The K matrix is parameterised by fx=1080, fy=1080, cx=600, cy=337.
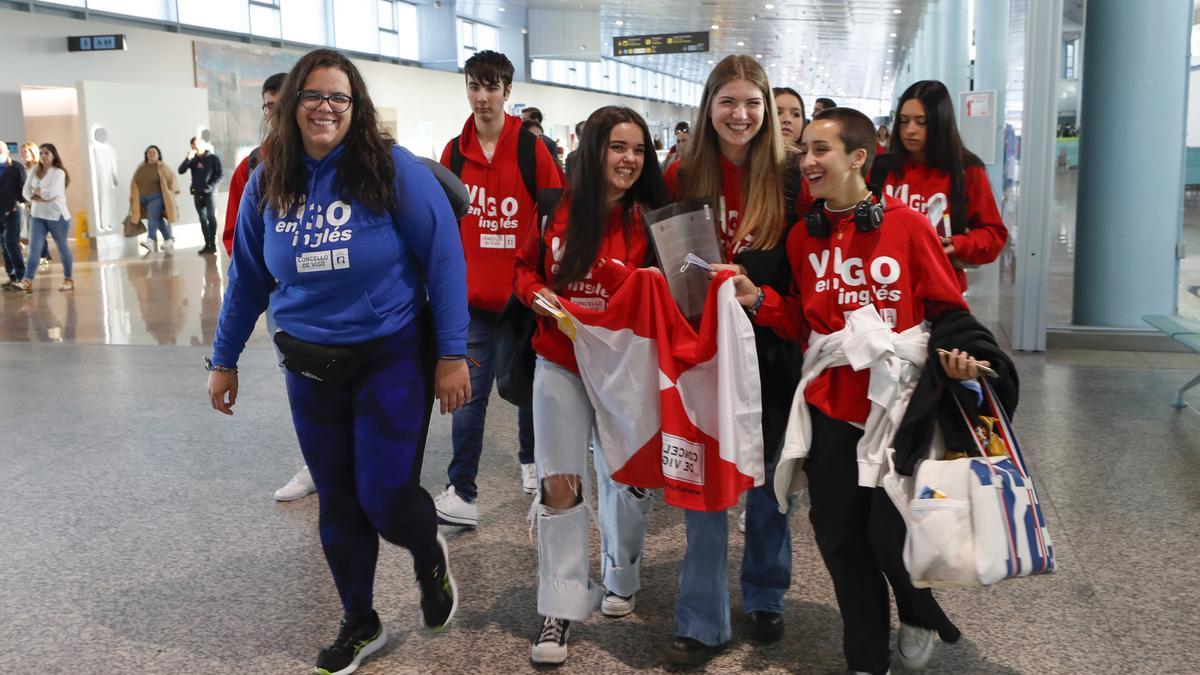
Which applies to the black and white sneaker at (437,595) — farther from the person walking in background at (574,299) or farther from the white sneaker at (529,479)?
the white sneaker at (529,479)

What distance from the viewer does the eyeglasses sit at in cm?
271

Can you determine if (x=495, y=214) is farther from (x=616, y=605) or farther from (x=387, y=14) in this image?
(x=387, y=14)

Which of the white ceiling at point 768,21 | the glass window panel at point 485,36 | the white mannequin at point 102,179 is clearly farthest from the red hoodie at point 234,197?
the glass window panel at point 485,36

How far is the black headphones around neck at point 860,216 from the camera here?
2.55 m

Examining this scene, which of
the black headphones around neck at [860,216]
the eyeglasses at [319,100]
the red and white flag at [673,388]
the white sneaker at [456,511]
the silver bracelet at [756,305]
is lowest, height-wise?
the white sneaker at [456,511]

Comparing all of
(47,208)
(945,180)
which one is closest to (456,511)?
(945,180)

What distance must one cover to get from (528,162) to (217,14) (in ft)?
66.1

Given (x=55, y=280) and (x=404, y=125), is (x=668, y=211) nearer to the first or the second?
(x=55, y=280)

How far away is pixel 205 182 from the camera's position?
54.6 feet

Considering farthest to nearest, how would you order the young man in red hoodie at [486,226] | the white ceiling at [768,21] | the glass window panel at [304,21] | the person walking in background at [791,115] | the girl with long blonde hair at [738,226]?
1. the white ceiling at [768,21]
2. the glass window panel at [304,21]
3. the person walking in background at [791,115]
4. the young man in red hoodie at [486,226]
5. the girl with long blonde hair at [738,226]

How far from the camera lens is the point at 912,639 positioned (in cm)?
277

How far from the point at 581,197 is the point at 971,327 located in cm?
105

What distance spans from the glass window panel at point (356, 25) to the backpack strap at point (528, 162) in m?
23.1

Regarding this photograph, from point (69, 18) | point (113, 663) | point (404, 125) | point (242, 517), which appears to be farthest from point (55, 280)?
point (404, 125)
